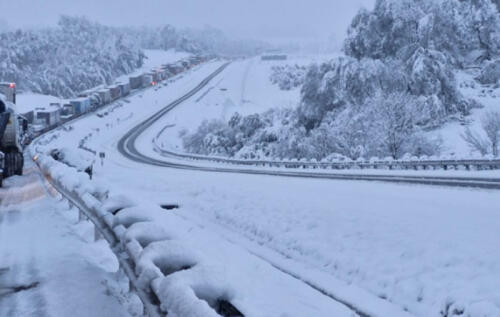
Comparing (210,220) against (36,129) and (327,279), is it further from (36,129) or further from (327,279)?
(36,129)

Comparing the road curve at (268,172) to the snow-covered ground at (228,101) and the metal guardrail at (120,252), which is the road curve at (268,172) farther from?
the metal guardrail at (120,252)

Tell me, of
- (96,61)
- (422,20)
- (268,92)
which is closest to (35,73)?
(96,61)

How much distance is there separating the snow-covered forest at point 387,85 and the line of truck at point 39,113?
26.3 metres

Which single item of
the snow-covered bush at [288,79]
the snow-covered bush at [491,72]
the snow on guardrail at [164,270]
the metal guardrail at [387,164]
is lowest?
the metal guardrail at [387,164]

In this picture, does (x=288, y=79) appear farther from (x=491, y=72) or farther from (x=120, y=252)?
(x=120, y=252)

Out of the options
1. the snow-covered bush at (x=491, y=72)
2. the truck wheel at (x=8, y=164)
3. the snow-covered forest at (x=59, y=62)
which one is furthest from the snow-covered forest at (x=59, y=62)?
the truck wheel at (x=8, y=164)

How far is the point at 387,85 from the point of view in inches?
2146

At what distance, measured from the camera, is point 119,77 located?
184 metres

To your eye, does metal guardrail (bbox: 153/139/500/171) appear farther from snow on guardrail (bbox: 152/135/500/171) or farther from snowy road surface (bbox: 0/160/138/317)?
snowy road surface (bbox: 0/160/138/317)

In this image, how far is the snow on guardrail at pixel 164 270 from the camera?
14.8 ft

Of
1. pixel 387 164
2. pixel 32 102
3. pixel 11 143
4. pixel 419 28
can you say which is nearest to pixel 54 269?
pixel 11 143

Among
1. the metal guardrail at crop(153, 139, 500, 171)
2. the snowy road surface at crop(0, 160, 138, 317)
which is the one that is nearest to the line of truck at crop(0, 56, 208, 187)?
the snowy road surface at crop(0, 160, 138, 317)

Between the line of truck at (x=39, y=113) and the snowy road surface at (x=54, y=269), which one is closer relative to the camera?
the snowy road surface at (x=54, y=269)

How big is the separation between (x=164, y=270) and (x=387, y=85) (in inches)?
2041
